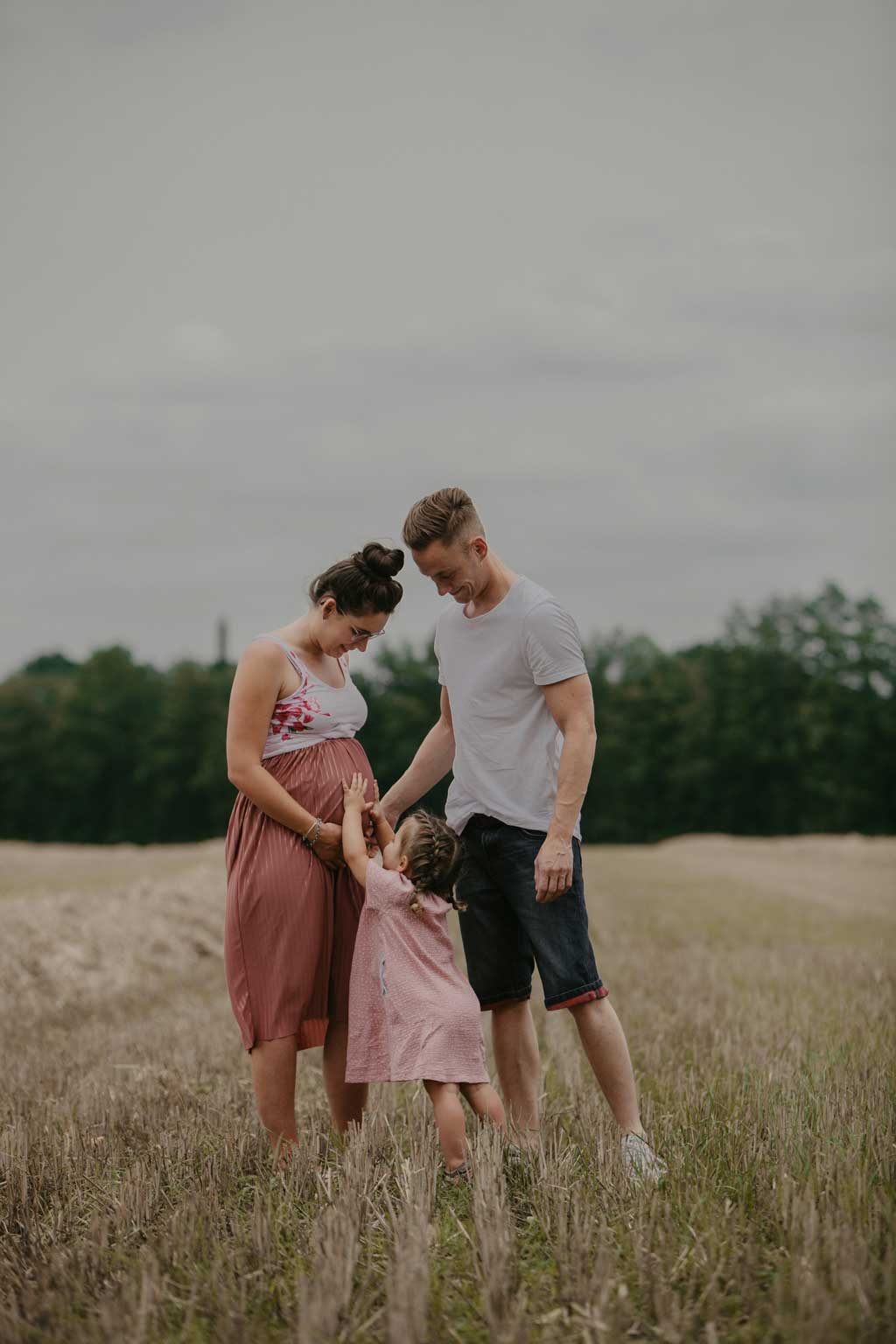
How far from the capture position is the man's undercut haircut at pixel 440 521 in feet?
13.5

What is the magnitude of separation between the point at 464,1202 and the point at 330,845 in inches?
52.7

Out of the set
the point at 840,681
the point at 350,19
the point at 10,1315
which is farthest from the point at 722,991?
the point at 840,681

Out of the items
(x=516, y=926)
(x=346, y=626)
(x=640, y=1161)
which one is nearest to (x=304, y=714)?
(x=346, y=626)

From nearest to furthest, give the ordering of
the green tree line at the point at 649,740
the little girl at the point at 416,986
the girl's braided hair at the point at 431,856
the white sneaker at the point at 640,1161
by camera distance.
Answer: the white sneaker at the point at 640,1161, the little girl at the point at 416,986, the girl's braided hair at the point at 431,856, the green tree line at the point at 649,740

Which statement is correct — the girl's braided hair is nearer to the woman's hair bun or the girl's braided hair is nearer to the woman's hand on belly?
the woman's hand on belly

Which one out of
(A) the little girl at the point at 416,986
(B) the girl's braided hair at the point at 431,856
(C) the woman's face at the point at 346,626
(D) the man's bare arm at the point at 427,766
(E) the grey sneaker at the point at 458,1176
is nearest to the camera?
(E) the grey sneaker at the point at 458,1176

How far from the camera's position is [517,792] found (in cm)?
429

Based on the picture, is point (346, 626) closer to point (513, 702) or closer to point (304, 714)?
point (304, 714)

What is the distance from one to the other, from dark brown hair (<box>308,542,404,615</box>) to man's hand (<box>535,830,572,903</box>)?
3.60ft

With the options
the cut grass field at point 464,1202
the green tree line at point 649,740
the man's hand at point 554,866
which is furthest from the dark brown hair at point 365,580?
the green tree line at point 649,740

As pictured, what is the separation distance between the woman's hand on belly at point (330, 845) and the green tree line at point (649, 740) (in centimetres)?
4755

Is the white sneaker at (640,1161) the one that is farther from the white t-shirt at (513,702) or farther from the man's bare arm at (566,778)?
the white t-shirt at (513,702)

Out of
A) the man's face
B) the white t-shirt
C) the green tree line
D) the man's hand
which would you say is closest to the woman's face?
the man's face

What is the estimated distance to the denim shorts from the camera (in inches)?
163
